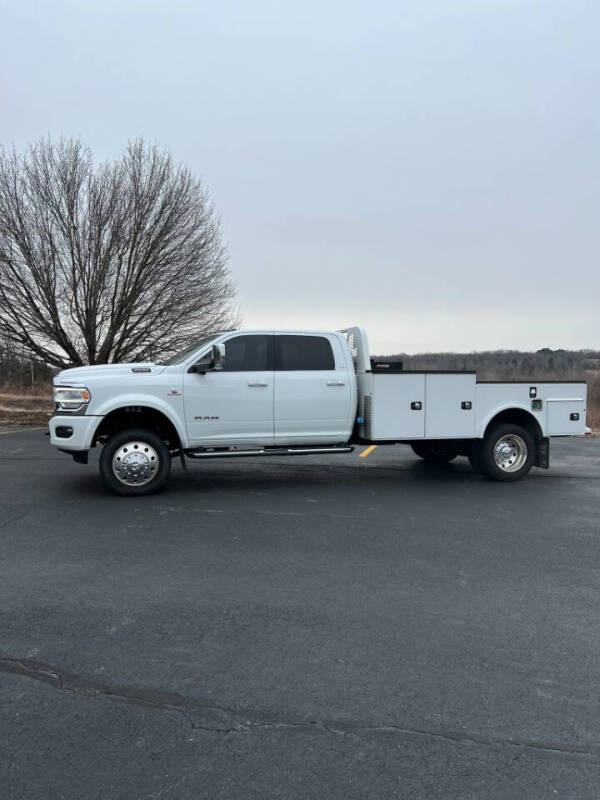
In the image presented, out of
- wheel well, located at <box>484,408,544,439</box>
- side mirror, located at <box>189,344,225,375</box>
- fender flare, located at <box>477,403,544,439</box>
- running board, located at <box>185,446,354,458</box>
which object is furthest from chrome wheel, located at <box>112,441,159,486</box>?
wheel well, located at <box>484,408,544,439</box>

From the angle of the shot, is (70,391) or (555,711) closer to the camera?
(555,711)

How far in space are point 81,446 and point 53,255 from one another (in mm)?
12642

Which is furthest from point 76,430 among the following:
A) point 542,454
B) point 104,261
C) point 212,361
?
point 104,261

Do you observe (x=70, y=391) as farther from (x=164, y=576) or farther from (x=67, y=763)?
(x=67, y=763)

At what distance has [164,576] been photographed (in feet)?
17.0

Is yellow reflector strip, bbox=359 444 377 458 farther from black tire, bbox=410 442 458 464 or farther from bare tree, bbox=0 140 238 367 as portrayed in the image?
bare tree, bbox=0 140 238 367

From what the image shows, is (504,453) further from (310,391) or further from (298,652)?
(298,652)

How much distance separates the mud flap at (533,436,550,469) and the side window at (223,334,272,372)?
4297mm

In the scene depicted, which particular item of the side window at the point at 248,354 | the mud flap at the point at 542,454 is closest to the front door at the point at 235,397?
the side window at the point at 248,354

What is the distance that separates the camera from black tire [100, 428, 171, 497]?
27.0 ft

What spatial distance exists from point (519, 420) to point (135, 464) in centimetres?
581

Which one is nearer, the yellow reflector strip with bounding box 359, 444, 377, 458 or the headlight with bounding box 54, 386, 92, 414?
the headlight with bounding box 54, 386, 92, 414

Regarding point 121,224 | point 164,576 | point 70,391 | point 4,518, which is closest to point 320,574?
point 164,576

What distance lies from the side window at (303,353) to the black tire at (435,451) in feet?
7.26
